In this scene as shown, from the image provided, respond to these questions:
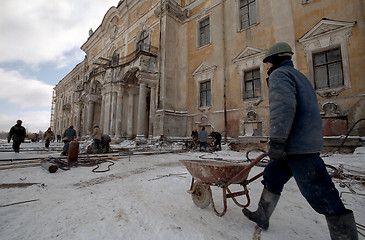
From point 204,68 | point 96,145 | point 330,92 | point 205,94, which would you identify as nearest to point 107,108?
point 96,145

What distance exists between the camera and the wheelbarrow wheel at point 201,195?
2123 mm

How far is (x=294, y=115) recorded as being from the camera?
4.88 feet

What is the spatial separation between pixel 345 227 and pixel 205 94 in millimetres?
11409

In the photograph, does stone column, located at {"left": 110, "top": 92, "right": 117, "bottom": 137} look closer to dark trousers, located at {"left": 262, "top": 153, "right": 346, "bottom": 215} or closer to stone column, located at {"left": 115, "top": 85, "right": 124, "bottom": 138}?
stone column, located at {"left": 115, "top": 85, "right": 124, "bottom": 138}

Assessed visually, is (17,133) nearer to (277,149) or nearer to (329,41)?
(277,149)

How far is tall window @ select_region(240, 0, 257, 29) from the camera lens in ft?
34.6

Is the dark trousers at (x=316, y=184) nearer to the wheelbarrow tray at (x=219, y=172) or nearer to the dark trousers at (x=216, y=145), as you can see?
the wheelbarrow tray at (x=219, y=172)

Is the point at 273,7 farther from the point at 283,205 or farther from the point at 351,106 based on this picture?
the point at 283,205

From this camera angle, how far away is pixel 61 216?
1.92 meters

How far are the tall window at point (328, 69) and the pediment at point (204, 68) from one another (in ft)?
19.0

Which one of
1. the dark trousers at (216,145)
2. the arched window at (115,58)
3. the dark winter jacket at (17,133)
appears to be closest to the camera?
the dark winter jacket at (17,133)

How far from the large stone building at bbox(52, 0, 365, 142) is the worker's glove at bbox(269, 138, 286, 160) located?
26.4 ft

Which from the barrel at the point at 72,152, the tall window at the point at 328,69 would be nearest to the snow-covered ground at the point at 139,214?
the barrel at the point at 72,152

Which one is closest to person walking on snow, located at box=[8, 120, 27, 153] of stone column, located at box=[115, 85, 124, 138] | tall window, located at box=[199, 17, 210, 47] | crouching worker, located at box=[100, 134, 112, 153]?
crouching worker, located at box=[100, 134, 112, 153]
